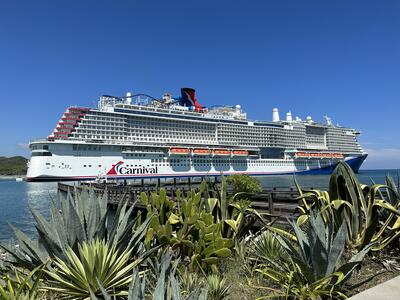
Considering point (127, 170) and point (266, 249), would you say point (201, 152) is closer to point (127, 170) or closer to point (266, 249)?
point (127, 170)

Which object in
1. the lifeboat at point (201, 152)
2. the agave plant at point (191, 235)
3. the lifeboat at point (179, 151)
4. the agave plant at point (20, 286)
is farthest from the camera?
the lifeboat at point (201, 152)

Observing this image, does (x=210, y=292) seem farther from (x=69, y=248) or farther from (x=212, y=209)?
(x=212, y=209)

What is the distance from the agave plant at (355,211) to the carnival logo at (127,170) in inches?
2047

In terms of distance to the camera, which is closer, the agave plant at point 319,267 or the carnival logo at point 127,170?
the agave plant at point 319,267

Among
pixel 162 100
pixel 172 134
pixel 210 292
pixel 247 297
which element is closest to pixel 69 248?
pixel 210 292

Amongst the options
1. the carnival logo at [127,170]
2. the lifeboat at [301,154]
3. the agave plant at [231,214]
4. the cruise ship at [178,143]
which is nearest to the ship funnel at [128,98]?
the cruise ship at [178,143]

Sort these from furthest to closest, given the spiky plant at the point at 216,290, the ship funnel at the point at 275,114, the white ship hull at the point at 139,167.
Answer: the ship funnel at the point at 275,114, the white ship hull at the point at 139,167, the spiky plant at the point at 216,290

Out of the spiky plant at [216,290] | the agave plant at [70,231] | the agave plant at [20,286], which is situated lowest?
the spiky plant at [216,290]

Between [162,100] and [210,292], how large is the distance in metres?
74.1

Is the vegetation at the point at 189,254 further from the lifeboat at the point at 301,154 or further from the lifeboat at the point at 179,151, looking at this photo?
the lifeboat at the point at 301,154

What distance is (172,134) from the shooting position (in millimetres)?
70250

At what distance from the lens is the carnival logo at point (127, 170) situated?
181 ft

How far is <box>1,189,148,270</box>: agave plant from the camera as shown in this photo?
11.7ft

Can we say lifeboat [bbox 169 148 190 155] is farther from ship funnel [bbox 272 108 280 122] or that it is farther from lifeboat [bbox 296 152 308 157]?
ship funnel [bbox 272 108 280 122]
